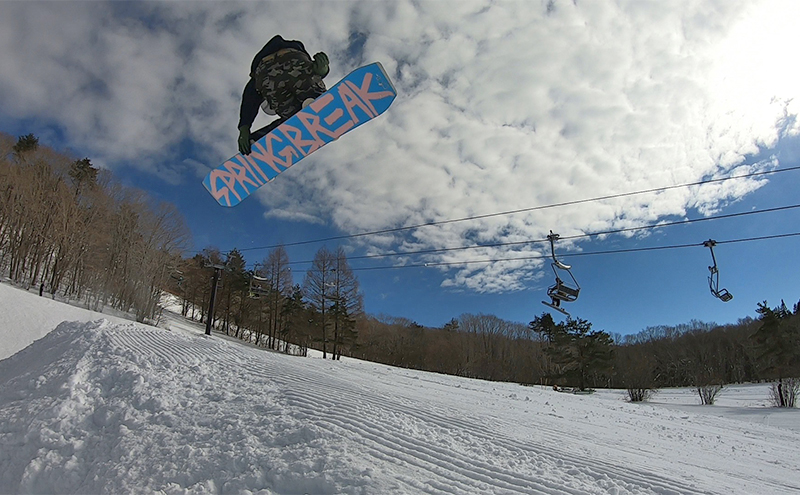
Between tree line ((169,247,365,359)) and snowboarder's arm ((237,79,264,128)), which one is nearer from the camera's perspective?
snowboarder's arm ((237,79,264,128))

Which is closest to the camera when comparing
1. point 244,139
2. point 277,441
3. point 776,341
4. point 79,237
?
point 244,139

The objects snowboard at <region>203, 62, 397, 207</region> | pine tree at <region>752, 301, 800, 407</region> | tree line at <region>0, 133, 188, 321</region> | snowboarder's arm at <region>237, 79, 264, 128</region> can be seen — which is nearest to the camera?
snowboard at <region>203, 62, 397, 207</region>

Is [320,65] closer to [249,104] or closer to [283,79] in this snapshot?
[283,79]

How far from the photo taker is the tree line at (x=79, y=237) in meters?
25.4

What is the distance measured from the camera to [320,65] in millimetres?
3920

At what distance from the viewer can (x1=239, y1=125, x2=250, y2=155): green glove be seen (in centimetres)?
434

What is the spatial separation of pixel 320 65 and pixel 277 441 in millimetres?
4356

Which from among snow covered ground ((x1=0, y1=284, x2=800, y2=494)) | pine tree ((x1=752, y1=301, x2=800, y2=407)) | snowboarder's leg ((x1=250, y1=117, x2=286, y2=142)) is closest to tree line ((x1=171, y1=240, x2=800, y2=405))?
pine tree ((x1=752, y1=301, x2=800, y2=407))

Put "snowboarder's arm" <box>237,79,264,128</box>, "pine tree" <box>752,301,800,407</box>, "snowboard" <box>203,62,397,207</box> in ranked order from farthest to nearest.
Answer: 1. "pine tree" <box>752,301,800,407</box>
2. "snowboarder's arm" <box>237,79,264,128</box>
3. "snowboard" <box>203,62,397,207</box>

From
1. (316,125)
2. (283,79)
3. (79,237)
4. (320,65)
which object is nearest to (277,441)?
(316,125)

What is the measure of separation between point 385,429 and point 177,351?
6373 mm

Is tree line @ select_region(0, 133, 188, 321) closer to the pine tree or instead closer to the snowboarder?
the snowboarder

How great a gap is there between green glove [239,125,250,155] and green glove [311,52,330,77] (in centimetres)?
103

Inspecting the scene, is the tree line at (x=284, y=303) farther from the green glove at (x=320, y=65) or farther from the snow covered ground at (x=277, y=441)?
the green glove at (x=320, y=65)
